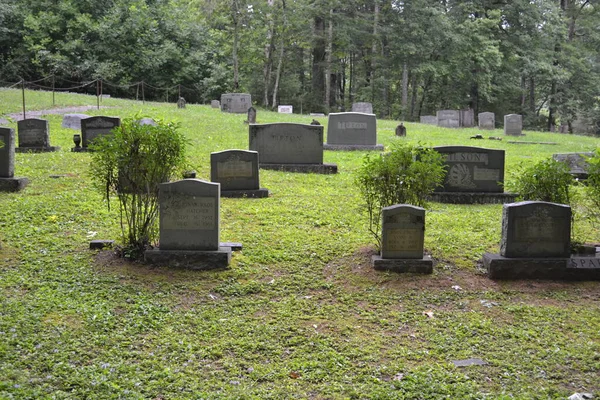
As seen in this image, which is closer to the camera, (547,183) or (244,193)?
(547,183)

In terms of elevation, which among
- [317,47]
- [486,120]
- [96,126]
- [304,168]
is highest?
[317,47]

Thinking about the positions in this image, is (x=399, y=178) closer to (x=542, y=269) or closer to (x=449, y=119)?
(x=542, y=269)

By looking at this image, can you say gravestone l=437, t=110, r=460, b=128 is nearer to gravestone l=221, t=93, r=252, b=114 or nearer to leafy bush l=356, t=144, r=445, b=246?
gravestone l=221, t=93, r=252, b=114

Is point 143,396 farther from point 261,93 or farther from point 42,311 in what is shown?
point 261,93

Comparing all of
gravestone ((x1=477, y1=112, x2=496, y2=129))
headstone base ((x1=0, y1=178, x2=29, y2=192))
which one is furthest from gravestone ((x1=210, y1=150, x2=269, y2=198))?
gravestone ((x1=477, y1=112, x2=496, y2=129))

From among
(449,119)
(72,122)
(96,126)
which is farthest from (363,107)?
(96,126)

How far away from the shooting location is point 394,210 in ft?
25.0

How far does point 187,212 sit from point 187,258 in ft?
1.89

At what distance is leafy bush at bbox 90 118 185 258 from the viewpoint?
7590mm

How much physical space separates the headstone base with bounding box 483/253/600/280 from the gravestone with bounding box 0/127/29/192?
846 centimetres

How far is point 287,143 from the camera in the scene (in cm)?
1478

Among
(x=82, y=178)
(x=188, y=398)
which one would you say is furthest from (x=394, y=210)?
(x=82, y=178)

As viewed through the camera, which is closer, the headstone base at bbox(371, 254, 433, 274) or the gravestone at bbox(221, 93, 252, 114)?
the headstone base at bbox(371, 254, 433, 274)

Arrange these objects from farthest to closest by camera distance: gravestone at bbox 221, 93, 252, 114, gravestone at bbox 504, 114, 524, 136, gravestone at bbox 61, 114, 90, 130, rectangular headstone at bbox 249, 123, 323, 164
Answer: gravestone at bbox 221, 93, 252, 114 → gravestone at bbox 504, 114, 524, 136 → gravestone at bbox 61, 114, 90, 130 → rectangular headstone at bbox 249, 123, 323, 164
